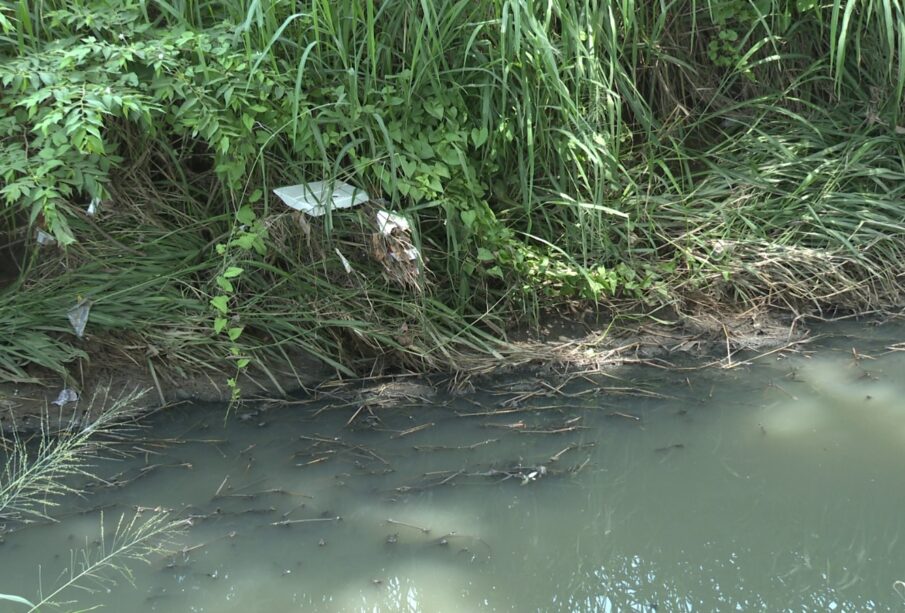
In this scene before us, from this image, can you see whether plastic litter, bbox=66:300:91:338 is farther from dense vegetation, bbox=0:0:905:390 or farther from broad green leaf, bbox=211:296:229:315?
broad green leaf, bbox=211:296:229:315

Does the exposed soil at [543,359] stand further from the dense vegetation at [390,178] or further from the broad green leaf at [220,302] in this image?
the broad green leaf at [220,302]

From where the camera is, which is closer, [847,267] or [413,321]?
[413,321]

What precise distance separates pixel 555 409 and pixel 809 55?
1621mm

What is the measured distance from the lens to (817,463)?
226cm

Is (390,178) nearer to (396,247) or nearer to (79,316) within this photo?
(396,247)

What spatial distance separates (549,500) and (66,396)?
135 cm

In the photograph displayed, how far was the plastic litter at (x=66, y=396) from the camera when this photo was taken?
2.60 meters

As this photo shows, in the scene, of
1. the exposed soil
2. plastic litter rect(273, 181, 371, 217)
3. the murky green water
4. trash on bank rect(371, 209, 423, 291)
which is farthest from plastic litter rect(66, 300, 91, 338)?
trash on bank rect(371, 209, 423, 291)

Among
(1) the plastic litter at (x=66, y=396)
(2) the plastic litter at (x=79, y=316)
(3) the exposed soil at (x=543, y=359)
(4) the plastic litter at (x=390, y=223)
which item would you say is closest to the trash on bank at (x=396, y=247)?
(4) the plastic litter at (x=390, y=223)

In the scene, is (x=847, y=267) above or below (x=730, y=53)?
below

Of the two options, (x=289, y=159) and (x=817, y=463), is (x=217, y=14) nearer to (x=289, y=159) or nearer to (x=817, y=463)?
(x=289, y=159)

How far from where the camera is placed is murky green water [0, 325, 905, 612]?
1.93 meters

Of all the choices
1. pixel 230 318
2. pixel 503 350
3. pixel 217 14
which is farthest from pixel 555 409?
pixel 217 14

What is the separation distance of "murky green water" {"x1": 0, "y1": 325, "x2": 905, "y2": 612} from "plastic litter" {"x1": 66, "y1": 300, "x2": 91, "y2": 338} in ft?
1.08
